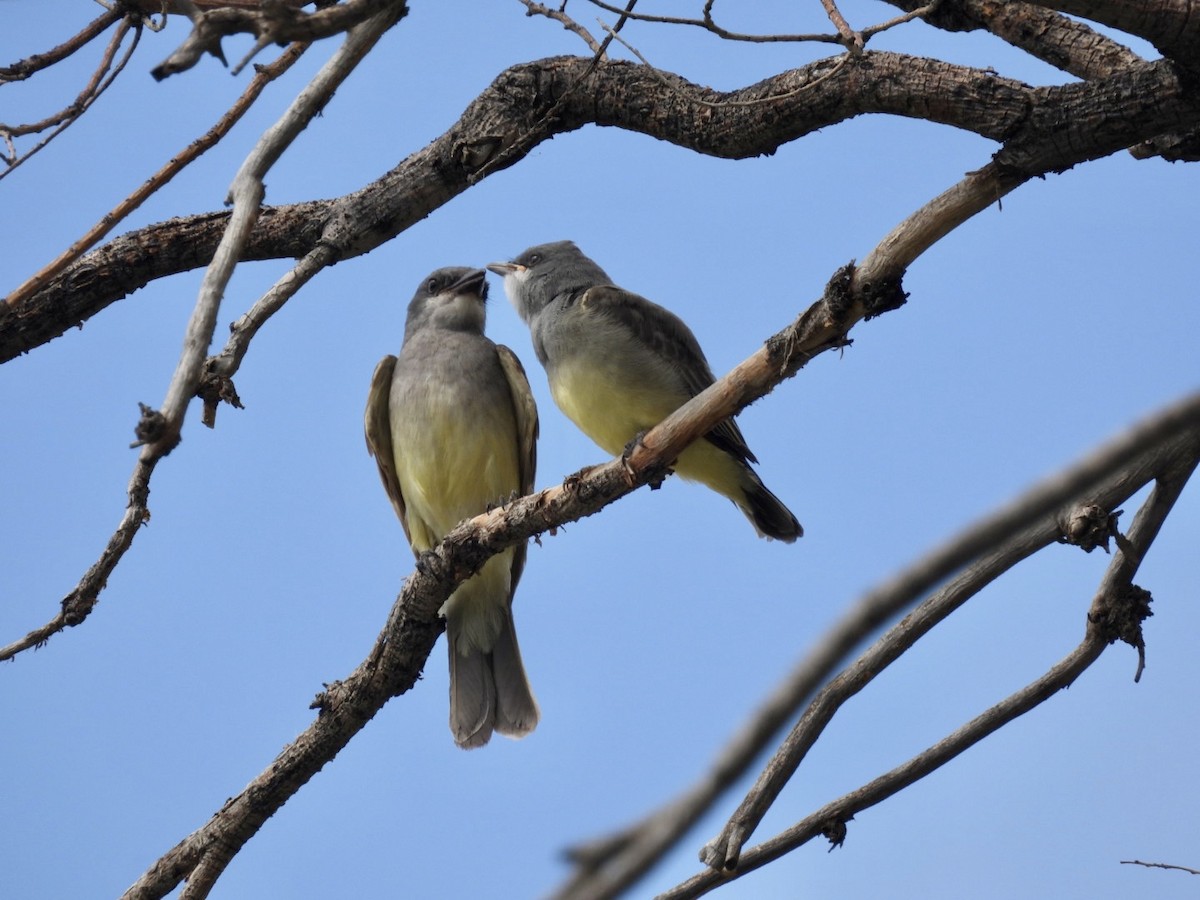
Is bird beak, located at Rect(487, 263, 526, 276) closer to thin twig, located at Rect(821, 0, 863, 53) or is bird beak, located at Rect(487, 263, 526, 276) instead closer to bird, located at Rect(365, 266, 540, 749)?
bird, located at Rect(365, 266, 540, 749)

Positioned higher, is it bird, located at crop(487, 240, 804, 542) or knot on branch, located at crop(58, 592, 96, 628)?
bird, located at crop(487, 240, 804, 542)

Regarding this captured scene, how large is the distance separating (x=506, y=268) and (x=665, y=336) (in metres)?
1.55

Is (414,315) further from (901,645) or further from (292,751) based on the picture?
(901,645)

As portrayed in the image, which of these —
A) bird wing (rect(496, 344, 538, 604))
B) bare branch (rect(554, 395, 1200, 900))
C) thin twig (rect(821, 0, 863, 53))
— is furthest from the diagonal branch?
bare branch (rect(554, 395, 1200, 900))

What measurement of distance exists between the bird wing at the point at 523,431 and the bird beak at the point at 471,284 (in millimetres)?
894

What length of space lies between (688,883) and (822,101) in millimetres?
2831

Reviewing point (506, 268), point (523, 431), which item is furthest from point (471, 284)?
point (523, 431)

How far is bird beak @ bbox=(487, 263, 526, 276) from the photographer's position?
7.95 meters

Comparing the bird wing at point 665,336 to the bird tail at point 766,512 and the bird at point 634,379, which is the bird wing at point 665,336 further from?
the bird tail at point 766,512

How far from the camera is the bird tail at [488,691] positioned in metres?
6.88

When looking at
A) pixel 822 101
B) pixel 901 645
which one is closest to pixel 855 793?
pixel 901 645

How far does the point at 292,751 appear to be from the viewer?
18.2 ft

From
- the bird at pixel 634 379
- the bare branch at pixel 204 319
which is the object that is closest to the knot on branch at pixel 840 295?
the bare branch at pixel 204 319

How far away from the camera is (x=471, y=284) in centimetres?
811
